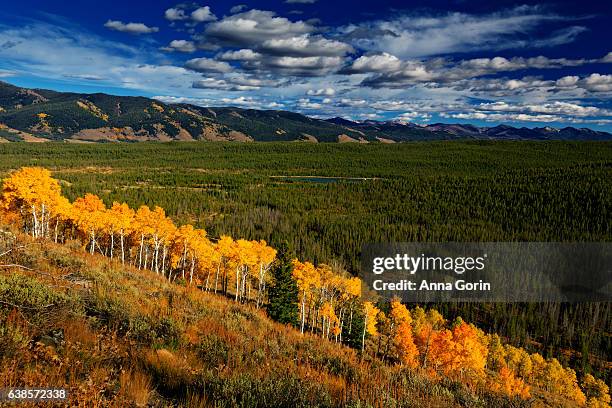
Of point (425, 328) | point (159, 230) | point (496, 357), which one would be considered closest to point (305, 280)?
point (159, 230)

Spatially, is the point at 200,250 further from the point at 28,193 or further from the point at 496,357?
the point at 496,357

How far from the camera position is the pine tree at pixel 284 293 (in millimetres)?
48438

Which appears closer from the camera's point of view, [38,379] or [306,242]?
[38,379]

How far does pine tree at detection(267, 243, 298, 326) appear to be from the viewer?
1907 inches

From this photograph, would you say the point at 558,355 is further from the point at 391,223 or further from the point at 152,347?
the point at 152,347

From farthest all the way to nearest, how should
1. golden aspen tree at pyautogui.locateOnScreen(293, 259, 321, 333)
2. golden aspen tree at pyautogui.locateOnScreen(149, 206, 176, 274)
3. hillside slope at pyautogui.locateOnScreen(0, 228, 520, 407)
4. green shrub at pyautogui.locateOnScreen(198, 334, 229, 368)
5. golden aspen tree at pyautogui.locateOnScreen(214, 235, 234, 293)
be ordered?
golden aspen tree at pyautogui.locateOnScreen(214, 235, 234, 293) < golden aspen tree at pyautogui.locateOnScreen(149, 206, 176, 274) < golden aspen tree at pyautogui.locateOnScreen(293, 259, 321, 333) < green shrub at pyautogui.locateOnScreen(198, 334, 229, 368) < hillside slope at pyautogui.locateOnScreen(0, 228, 520, 407)

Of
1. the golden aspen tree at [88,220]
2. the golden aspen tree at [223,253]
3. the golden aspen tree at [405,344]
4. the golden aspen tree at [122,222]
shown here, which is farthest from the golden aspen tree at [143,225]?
the golden aspen tree at [405,344]

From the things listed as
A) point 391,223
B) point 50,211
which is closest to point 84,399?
point 50,211

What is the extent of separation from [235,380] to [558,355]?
114791mm

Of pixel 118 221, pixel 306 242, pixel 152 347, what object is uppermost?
pixel 152 347

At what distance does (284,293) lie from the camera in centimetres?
4988

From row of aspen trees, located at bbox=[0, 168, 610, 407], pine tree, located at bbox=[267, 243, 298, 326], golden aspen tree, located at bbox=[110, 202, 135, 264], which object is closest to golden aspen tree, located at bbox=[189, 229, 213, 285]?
row of aspen trees, located at bbox=[0, 168, 610, 407]

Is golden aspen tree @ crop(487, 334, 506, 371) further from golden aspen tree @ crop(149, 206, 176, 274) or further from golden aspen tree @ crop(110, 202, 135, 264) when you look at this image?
golden aspen tree @ crop(110, 202, 135, 264)

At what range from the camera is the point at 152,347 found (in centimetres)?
796
